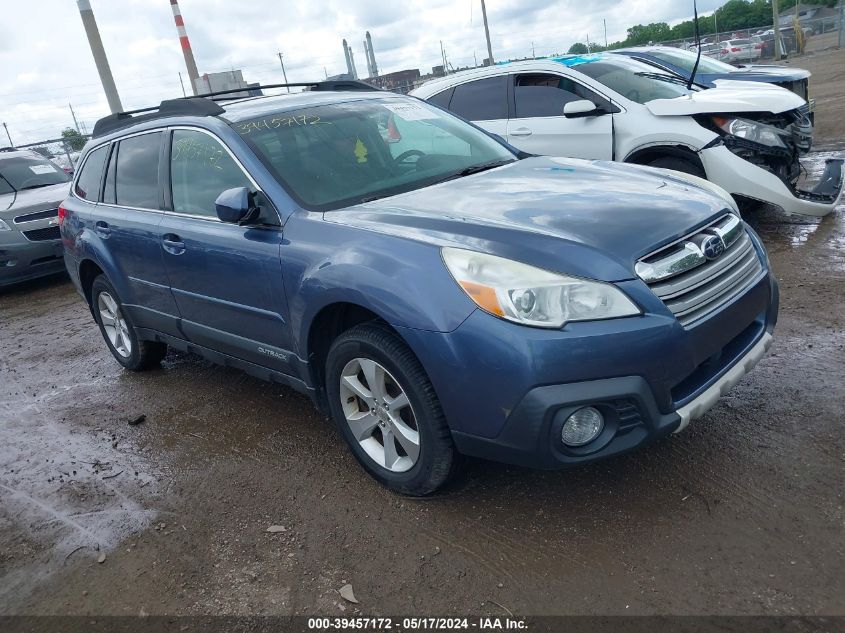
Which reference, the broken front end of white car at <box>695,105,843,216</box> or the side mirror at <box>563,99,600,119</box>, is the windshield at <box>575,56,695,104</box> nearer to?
the side mirror at <box>563,99,600,119</box>

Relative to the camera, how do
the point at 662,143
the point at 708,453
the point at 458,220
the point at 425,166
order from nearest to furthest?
the point at 458,220 → the point at 708,453 → the point at 425,166 → the point at 662,143

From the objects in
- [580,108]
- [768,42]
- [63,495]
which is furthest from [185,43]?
[768,42]

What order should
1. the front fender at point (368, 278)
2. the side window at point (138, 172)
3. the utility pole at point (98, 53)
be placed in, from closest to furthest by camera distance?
the front fender at point (368, 278) → the side window at point (138, 172) → the utility pole at point (98, 53)

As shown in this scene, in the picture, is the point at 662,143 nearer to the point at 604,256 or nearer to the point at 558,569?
the point at 604,256

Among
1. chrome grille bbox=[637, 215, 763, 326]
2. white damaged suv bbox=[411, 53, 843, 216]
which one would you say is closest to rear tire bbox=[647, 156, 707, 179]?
white damaged suv bbox=[411, 53, 843, 216]

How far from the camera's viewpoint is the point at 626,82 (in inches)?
275

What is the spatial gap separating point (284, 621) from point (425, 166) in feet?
7.64

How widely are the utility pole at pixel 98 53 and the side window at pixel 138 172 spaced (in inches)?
607

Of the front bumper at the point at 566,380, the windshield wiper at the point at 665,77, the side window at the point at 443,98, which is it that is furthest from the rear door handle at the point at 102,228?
the windshield wiper at the point at 665,77

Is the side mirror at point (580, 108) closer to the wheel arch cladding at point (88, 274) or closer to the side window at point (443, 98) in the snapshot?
the side window at point (443, 98)

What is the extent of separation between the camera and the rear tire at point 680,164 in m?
6.22

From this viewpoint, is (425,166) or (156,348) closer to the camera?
(425,166)

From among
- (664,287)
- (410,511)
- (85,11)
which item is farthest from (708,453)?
(85,11)

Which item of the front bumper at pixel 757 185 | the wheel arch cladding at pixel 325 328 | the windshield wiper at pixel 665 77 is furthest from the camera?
the windshield wiper at pixel 665 77
